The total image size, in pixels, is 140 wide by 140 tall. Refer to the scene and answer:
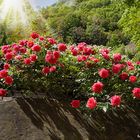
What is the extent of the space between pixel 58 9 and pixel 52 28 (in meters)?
8.92

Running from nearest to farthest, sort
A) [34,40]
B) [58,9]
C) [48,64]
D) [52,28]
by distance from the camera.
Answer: [48,64] → [34,40] → [52,28] → [58,9]

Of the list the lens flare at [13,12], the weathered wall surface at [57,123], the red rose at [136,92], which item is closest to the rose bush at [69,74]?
the red rose at [136,92]

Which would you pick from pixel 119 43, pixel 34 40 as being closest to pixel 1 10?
pixel 119 43

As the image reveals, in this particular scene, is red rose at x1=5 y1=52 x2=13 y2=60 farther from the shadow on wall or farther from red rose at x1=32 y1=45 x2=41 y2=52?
the shadow on wall

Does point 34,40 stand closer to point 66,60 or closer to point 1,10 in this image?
point 66,60

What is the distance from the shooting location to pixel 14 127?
15.3 feet

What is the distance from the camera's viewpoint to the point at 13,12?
2980cm

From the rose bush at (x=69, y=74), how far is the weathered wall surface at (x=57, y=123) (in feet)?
0.77

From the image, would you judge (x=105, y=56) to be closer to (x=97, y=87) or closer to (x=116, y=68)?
(x=116, y=68)

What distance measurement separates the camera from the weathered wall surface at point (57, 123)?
4.70 meters

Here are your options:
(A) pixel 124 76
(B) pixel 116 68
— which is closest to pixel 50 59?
(B) pixel 116 68

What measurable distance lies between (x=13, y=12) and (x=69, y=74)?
24.7 metres

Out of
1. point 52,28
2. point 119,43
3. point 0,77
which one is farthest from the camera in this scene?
point 52,28

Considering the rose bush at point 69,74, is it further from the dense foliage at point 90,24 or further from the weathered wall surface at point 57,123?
the dense foliage at point 90,24
